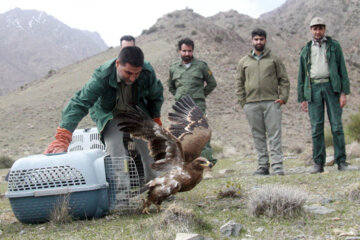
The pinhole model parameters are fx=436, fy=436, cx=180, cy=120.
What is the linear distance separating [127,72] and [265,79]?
3.09 metres

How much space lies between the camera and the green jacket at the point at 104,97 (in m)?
4.67

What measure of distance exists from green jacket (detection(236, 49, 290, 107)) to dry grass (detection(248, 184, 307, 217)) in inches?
129

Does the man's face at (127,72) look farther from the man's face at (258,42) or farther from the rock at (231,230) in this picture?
the man's face at (258,42)

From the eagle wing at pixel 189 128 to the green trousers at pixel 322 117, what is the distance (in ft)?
7.44

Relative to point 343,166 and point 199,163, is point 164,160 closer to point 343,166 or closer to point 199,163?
point 199,163

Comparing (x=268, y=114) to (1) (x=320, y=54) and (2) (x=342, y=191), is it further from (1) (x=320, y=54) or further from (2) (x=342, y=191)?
(2) (x=342, y=191)

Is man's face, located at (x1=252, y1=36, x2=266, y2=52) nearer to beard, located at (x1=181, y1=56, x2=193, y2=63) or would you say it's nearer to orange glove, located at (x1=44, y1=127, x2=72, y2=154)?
beard, located at (x1=181, y1=56, x2=193, y2=63)

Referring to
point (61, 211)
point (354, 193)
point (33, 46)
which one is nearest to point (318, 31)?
point (354, 193)

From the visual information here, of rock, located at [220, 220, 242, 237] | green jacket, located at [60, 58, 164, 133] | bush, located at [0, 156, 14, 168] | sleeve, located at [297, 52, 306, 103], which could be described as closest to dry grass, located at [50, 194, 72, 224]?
green jacket, located at [60, 58, 164, 133]

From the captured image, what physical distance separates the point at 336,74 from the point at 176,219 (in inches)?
161

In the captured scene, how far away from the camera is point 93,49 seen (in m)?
139

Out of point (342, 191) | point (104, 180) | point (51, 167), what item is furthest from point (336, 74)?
point (51, 167)

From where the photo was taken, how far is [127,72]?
15.3 ft

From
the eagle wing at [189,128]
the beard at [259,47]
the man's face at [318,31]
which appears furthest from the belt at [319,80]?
the eagle wing at [189,128]
